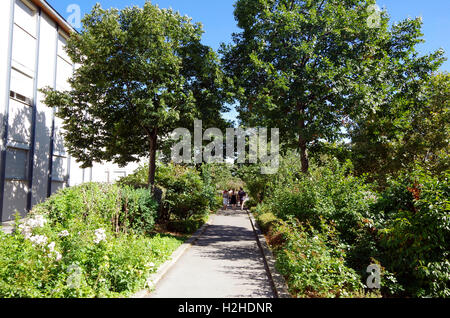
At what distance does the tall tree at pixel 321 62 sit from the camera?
10.7 m

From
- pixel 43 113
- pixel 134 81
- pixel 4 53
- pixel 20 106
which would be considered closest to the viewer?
pixel 134 81

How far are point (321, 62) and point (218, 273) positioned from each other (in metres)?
8.42

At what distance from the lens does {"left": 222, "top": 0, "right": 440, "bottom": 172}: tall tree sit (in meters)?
10.7

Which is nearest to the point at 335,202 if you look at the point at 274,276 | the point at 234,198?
the point at 274,276

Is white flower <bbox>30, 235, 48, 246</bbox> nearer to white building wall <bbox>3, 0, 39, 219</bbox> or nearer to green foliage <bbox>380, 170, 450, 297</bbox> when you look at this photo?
green foliage <bbox>380, 170, 450, 297</bbox>

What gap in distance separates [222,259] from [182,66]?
8.74m

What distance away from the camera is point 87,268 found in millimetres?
5246

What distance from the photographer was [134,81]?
1250cm

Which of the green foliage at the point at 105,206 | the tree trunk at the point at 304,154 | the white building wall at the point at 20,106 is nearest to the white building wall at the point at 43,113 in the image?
the white building wall at the point at 20,106

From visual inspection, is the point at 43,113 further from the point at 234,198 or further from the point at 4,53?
the point at 234,198

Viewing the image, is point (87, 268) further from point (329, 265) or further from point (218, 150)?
point (218, 150)

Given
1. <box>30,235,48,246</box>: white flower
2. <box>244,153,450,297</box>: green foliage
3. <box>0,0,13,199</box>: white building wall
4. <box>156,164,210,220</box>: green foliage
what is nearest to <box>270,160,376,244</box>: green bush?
<box>244,153,450,297</box>: green foliage

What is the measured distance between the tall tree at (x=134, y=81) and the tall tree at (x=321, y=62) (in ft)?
7.69

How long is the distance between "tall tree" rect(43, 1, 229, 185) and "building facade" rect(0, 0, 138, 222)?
194 cm
